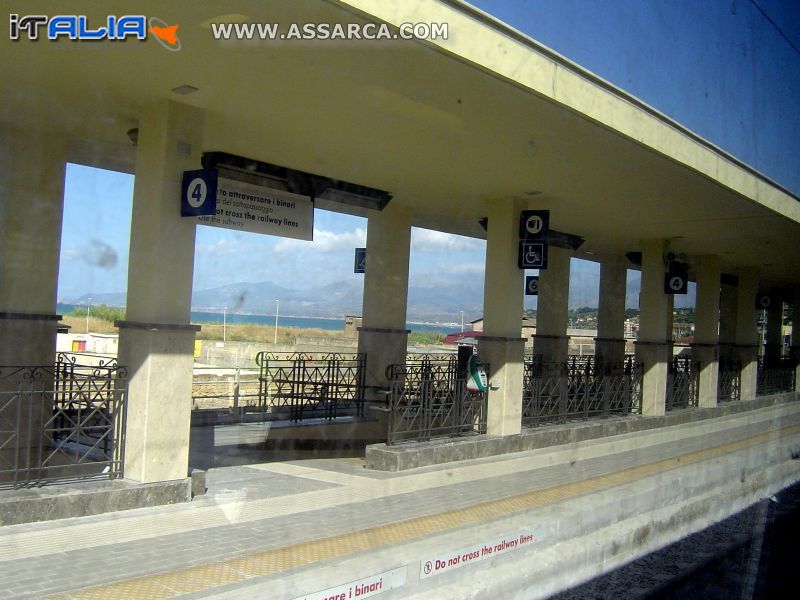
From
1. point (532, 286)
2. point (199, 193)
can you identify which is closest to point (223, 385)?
point (532, 286)

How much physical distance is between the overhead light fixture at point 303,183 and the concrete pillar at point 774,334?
72.4 ft

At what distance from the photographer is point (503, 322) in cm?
1157

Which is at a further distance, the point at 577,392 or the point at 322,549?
the point at 577,392

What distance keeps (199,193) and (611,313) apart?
16116 millimetres

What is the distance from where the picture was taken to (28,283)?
8.96m

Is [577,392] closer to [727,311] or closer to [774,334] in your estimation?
[727,311]

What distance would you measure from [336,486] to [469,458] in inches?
105

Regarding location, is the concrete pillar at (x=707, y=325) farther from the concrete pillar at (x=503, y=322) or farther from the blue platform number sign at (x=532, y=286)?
the concrete pillar at (x=503, y=322)

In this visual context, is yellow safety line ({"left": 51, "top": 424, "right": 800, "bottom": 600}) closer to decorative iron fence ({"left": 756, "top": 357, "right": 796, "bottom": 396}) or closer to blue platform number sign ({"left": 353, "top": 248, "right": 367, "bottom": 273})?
blue platform number sign ({"left": 353, "top": 248, "right": 367, "bottom": 273})

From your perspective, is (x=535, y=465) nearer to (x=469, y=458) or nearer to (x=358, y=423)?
(x=469, y=458)

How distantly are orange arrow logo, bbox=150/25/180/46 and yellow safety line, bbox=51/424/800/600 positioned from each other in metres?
3.96

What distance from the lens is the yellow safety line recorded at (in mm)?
4621

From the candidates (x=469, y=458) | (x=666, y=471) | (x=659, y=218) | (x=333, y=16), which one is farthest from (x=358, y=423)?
(x=333, y=16)

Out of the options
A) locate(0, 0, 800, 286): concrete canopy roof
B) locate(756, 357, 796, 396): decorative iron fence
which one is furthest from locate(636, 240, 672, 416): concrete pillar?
locate(756, 357, 796, 396): decorative iron fence
